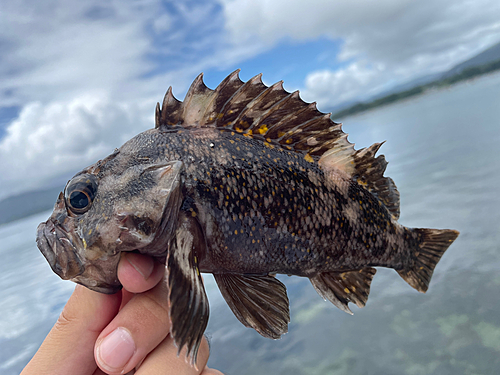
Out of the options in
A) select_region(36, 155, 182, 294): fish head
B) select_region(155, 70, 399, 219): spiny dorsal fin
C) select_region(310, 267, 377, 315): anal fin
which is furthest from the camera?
select_region(310, 267, 377, 315): anal fin

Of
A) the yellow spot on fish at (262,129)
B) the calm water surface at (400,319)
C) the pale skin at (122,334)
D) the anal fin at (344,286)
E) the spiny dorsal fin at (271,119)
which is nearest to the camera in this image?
the pale skin at (122,334)

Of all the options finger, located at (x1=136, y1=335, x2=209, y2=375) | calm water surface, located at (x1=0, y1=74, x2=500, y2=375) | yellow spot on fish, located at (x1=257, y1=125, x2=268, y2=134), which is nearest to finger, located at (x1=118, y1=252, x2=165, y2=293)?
finger, located at (x1=136, y1=335, x2=209, y2=375)

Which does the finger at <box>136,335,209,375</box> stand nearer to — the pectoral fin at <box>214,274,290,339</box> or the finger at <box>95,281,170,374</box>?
the finger at <box>95,281,170,374</box>

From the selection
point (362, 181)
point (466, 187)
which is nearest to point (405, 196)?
point (466, 187)

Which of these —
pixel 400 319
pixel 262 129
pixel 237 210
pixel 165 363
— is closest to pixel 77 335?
pixel 165 363

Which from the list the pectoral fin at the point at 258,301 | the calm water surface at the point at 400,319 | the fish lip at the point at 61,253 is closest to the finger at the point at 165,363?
the pectoral fin at the point at 258,301

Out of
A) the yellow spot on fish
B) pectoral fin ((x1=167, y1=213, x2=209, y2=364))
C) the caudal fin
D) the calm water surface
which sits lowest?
the calm water surface

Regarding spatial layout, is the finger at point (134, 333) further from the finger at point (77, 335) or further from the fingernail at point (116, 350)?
the finger at point (77, 335)

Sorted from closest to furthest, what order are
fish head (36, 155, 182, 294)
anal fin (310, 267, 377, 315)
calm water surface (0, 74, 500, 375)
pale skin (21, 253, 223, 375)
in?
1. fish head (36, 155, 182, 294)
2. pale skin (21, 253, 223, 375)
3. anal fin (310, 267, 377, 315)
4. calm water surface (0, 74, 500, 375)

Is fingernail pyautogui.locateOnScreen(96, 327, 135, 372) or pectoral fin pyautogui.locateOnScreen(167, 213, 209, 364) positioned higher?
pectoral fin pyautogui.locateOnScreen(167, 213, 209, 364)
